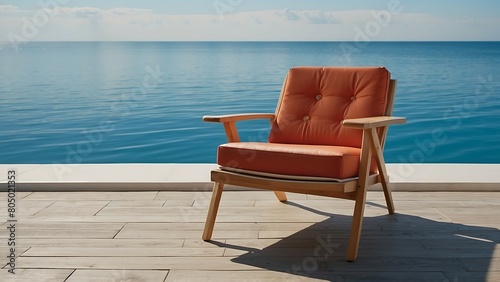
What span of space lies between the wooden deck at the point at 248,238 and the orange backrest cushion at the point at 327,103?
40 cm

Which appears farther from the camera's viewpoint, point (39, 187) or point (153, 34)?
point (153, 34)

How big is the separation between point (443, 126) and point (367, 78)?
26.6 ft

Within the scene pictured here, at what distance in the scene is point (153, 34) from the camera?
36.3 meters

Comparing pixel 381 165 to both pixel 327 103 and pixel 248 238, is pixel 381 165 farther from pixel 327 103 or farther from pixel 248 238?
pixel 248 238

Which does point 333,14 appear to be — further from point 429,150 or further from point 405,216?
point 405,216

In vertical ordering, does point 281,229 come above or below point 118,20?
above

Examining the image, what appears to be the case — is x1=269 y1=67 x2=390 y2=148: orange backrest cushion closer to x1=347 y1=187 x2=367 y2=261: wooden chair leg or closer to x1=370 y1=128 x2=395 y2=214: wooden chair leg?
x1=370 y1=128 x2=395 y2=214: wooden chair leg

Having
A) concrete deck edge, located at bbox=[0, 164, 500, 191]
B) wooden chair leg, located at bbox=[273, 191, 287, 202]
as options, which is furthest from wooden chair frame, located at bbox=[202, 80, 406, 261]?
concrete deck edge, located at bbox=[0, 164, 500, 191]

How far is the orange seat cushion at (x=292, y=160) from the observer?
2.39 metres

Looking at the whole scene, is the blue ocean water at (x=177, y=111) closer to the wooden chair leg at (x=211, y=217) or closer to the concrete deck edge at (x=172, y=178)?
the concrete deck edge at (x=172, y=178)

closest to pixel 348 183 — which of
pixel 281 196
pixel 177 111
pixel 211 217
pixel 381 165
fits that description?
pixel 381 165

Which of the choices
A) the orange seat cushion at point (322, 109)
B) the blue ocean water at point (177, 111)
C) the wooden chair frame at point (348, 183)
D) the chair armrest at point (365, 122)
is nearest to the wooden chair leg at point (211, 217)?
the wooden chair frame at point (348, 183)

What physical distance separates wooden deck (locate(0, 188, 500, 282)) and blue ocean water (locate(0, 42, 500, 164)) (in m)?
4.81

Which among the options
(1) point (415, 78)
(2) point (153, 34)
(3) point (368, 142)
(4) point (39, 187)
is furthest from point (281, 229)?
(2) point (153, 34)
